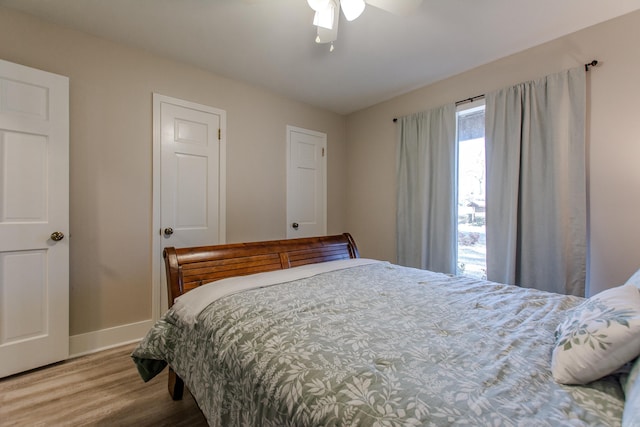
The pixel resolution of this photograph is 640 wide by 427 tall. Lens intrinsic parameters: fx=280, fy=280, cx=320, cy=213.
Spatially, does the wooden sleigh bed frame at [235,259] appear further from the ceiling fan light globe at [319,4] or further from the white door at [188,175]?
the ceiling fan light globe at [319,4]

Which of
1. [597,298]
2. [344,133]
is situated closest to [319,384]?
[597,298]

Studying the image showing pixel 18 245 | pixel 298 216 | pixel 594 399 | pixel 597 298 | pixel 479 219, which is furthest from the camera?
pixel 298 216

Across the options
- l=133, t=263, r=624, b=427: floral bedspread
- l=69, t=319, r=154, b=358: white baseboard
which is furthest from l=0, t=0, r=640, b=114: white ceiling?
l=69, t=319, r=154, b=358: white baseboard

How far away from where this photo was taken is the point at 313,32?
2.19 metres

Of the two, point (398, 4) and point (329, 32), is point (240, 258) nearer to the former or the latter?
point (329, 32)

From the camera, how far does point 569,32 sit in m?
2.15

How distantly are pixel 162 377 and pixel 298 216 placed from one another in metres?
2.12

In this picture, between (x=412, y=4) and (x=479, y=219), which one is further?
(x=479, y=219)

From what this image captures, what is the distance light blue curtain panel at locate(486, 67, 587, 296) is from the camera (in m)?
2.11

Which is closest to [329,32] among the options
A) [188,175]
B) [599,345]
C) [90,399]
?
[188,175]

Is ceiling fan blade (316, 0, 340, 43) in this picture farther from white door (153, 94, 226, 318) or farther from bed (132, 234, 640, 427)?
bed (132, 234, 640, 427)

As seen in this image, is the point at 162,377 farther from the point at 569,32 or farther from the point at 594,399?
the point at 569,32

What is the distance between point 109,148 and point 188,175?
64 centimetres

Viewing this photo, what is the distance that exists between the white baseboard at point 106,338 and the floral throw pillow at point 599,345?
9.44 ft
